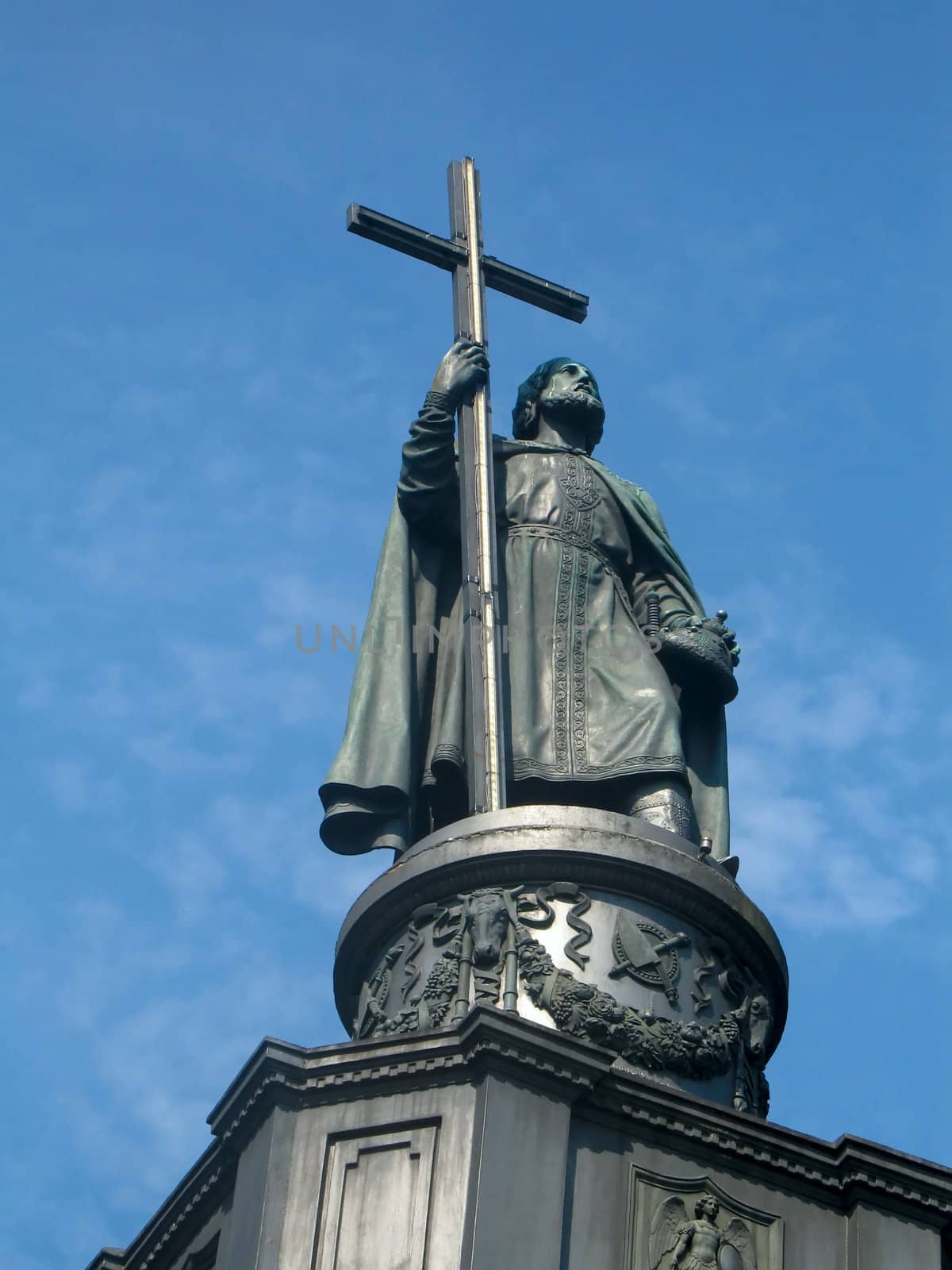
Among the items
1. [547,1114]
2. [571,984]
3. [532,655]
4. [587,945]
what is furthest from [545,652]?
[547,1114]

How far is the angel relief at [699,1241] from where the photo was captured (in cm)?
1475

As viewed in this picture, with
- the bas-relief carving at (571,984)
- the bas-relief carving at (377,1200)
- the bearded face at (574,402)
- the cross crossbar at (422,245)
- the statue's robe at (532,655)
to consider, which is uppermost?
the cross crossbar at (422,245)

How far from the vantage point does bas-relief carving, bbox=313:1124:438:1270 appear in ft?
47.5

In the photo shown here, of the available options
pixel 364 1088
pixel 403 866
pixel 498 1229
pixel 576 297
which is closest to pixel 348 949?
pixel 403 866

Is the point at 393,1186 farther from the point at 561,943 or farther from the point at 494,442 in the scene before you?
the point at 494,442

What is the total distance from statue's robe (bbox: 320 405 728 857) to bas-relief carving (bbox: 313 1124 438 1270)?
147 inches

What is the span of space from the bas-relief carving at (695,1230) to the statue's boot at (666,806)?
11.4 feet

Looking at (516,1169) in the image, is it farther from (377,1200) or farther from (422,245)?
(422,245)

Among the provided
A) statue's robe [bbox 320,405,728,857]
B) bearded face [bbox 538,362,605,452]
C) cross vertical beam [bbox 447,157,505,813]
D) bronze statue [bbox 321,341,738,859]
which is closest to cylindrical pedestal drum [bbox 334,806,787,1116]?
cross vertical beam [bbox 447,157,505,813]

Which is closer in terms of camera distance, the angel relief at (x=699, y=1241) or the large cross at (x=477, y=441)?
the angel relief at (x=699, y=1241)

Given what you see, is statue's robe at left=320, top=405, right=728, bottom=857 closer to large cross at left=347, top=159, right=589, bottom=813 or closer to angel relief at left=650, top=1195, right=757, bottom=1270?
large cross at left=347, top=159, right=589, bottom=813

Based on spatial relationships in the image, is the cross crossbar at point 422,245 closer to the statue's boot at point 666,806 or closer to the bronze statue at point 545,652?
the bronze statue at point 545,652

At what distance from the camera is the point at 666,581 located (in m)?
20.4

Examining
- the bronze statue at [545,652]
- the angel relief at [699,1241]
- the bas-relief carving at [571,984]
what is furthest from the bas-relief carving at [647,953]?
the angel relief at [699,1241]
